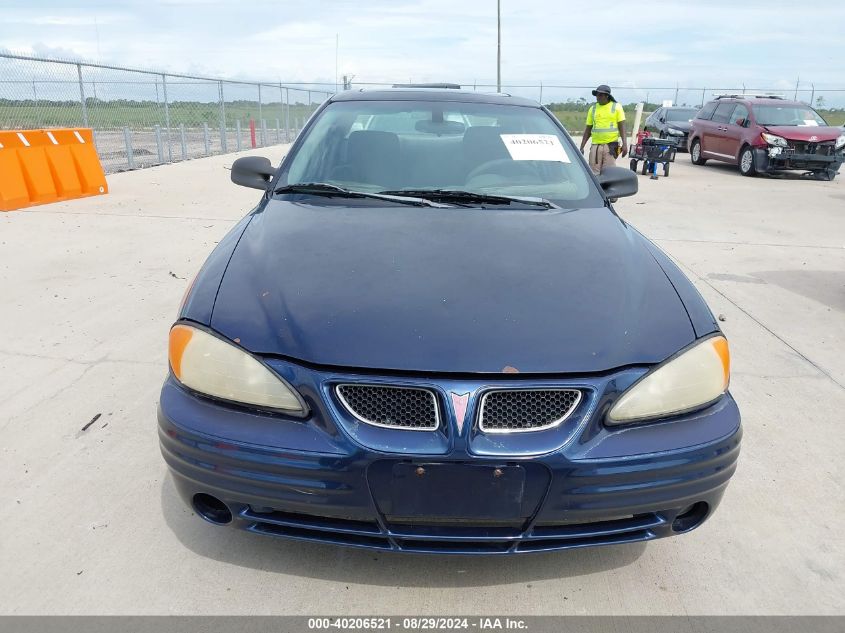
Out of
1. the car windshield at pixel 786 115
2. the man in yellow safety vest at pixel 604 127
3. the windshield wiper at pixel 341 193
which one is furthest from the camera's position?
the car windshield at pixel 786 115

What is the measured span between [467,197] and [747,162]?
538 inches

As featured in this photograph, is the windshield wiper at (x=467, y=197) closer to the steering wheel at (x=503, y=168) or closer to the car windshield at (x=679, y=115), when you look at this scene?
the steering wheel at (x=503, y=168)

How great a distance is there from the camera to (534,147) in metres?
3.34

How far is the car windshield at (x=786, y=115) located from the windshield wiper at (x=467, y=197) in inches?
529

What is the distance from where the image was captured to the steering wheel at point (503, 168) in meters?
3.18

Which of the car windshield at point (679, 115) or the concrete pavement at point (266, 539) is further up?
the car windshield at point (679, 115)

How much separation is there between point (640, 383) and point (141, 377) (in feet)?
8.94

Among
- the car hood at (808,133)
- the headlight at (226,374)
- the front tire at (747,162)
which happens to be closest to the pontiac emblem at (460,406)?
the headlight at (226,374)

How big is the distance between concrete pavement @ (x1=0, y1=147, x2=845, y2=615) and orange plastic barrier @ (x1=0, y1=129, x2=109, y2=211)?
3597 mm

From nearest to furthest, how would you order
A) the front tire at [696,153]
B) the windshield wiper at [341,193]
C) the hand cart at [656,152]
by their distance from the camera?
the windshield wiper at [341,193] → the hand cart at [656,152] → the front tire at [696,153]

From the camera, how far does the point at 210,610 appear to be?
6.62 feet

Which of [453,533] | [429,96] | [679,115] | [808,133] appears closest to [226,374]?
[453,533]

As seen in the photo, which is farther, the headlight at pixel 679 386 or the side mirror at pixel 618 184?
the side mirror at pixel 618 184

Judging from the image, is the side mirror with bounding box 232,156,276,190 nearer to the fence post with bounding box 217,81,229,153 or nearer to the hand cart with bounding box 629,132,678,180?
the hand cart with bounding box 629,132,678,180
